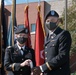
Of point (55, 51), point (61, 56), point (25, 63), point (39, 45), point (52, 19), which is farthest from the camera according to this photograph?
point (39, 45)

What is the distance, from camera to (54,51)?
406cm

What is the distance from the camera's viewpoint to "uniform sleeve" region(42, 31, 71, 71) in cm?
396

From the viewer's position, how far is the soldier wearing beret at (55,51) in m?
3.97

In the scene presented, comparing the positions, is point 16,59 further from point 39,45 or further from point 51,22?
point 39,45

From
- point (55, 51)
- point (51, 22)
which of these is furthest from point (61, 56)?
point (51, 22)

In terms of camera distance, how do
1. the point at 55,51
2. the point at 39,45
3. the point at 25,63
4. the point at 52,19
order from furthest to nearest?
the point at 39,45 < the point at 25,63 < the point at 52,19 < the point at 55,51

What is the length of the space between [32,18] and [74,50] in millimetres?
6526

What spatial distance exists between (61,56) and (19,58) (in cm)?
75

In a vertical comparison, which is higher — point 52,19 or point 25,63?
point 52,19

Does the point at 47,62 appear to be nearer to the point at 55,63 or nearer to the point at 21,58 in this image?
the point at 55,63

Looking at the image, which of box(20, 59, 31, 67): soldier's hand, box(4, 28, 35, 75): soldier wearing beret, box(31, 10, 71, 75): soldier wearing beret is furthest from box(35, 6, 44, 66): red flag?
box(31, 10, 71, 75): soldier wearing beret

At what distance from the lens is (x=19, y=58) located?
448cm

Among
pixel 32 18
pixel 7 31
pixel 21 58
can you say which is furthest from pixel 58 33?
pixel 32 18

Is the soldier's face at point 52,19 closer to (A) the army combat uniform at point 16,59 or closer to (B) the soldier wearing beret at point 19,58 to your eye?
(B) the soldier wearing beret at point 19,58
